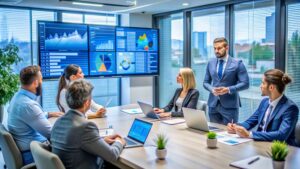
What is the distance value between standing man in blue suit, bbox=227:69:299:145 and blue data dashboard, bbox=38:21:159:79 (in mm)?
3219

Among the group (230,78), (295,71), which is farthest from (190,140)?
(295,71)

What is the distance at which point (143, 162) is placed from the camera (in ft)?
6.81

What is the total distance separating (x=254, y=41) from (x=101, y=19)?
9.98 feet

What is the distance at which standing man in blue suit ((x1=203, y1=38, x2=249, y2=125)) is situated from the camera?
12.7 ft

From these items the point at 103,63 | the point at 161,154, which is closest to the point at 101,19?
the point at 103,63

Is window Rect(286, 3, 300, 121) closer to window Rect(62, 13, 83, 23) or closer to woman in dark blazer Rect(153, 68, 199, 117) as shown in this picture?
woman in dark blazer Rect(153, 68, 199, 117)

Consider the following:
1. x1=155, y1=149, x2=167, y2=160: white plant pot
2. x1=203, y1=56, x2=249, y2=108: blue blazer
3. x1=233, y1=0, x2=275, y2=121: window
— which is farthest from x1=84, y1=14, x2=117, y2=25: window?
x1=155, y1=149, x2=167, y2=160: white plant pot

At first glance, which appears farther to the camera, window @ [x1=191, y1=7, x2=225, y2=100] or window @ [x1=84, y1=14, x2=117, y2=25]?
window @ [x1=84, y1=14, x2=117, y2=25]

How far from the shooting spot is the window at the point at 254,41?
457cm

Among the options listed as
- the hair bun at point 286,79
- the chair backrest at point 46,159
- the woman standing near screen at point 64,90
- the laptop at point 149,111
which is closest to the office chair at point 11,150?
the chair backrest at point 46,159

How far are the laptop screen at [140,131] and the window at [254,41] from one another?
2695 mm

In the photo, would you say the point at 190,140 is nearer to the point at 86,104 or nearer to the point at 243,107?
the point at 86,104

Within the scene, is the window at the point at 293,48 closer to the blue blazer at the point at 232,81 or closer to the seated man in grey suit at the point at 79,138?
the blue blazer at the point at 232,81

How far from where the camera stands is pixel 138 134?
8.48 ft
